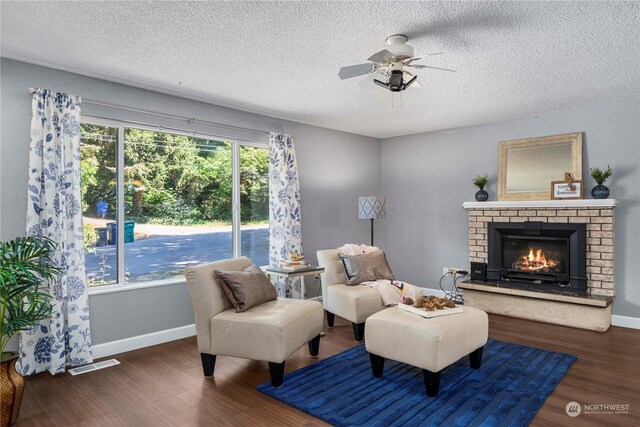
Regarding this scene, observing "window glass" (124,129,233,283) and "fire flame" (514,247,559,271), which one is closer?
"window glass" (124,129,233,283)

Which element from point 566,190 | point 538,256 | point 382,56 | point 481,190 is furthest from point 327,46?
point 538,256

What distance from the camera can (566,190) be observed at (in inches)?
186

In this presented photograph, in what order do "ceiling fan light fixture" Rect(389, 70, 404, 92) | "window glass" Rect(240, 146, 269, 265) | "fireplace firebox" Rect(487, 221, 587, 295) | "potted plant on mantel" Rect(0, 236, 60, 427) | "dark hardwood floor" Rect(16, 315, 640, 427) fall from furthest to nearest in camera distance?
"window glass" Rect(240, 146, 269, 265) → "fireplace firebox" Rect(487, 221, 587, 295) → "ceiling fan light fixture" Rect(389, 70, 404, 92) → "dark hardwood floor" Rect(16, 315, 640, 427) → "potted plant on mantel" Rect(0, 236, 60, 427)

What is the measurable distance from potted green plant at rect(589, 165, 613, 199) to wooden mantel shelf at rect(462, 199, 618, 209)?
0.09 m

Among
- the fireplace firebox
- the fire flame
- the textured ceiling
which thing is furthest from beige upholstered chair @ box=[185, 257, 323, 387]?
the fire flame

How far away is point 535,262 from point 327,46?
12.6 ft

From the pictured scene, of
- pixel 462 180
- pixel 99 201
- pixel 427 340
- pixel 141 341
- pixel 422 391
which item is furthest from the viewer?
pixel 462 180

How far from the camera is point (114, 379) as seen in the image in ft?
10.2

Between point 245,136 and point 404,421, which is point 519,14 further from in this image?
point 245,136

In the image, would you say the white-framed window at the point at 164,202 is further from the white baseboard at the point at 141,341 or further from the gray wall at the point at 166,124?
the white baseboard at the point at 141,341

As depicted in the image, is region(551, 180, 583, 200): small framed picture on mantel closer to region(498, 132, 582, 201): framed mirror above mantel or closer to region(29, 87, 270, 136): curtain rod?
region(498, 132, 582, 201): framed mirror above mantel

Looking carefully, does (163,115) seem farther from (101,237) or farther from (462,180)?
(462,180)

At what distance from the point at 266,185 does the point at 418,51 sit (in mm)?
2691

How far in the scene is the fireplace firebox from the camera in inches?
182
